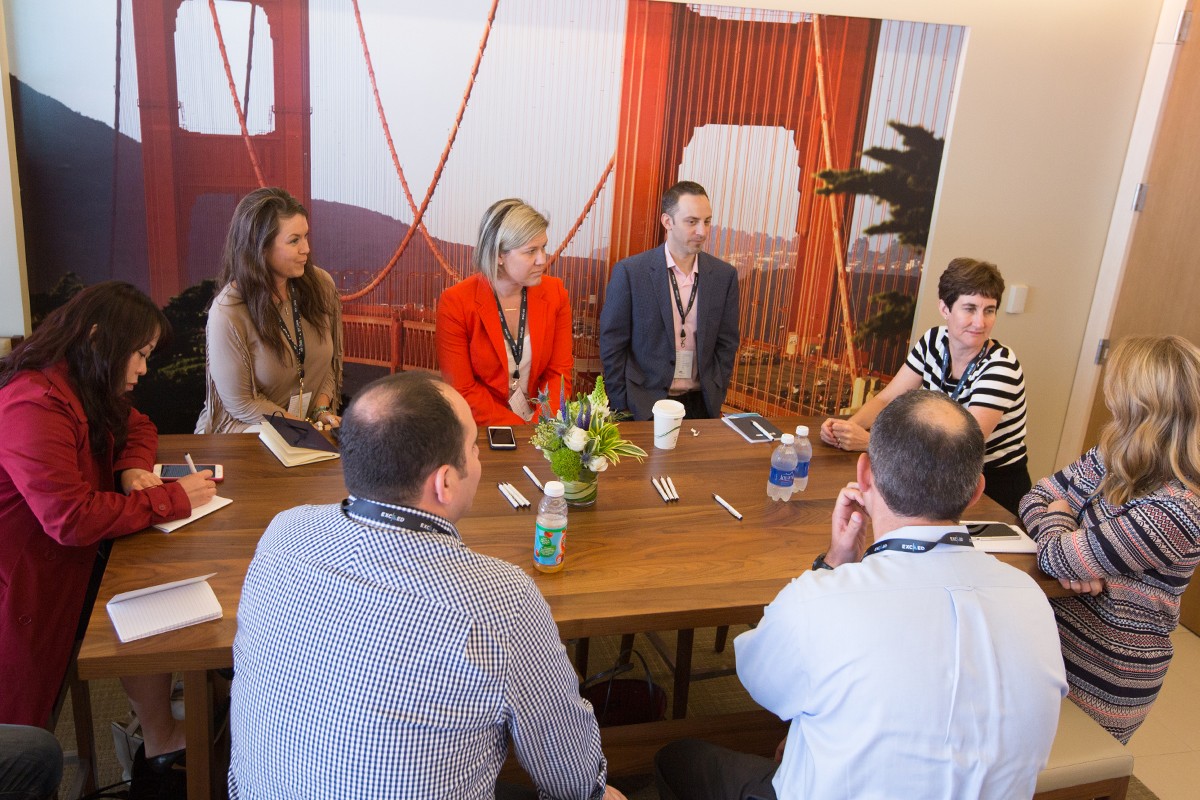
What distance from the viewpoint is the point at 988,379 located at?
280cm

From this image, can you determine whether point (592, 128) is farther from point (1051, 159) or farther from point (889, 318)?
point (1051, 159)

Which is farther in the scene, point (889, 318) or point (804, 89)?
point (889, 318)

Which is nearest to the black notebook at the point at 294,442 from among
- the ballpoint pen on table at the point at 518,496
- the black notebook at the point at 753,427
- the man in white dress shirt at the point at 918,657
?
the ballpoint pen on table at the point at 518,496

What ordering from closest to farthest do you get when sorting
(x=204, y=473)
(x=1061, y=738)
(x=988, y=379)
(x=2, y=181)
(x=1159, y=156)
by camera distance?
(x=1061, y=738) < (x=204, y=473) < (x=988, y=379) < (x=2, y=181) < (x=1159, y=156)

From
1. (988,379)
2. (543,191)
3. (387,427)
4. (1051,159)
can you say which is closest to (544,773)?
(387,427)

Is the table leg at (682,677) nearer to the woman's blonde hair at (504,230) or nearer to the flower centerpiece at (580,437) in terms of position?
the flower centerpiece at (580,437)

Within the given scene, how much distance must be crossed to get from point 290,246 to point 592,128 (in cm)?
132

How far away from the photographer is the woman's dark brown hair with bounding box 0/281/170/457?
1.97 m

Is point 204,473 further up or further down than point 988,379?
further down

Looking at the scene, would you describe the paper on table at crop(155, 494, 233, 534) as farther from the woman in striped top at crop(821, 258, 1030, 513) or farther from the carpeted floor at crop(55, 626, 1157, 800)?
the woman in striped top at crop(821, 258, 1030, 513)

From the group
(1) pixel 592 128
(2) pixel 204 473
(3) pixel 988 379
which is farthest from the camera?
(1) pixel 592 128

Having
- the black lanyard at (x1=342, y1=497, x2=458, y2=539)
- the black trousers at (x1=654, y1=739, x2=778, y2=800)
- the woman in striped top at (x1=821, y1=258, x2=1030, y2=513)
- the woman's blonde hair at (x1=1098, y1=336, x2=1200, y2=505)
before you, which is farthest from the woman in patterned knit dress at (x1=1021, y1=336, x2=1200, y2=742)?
the black lanyard at (x1=342, y1=497, x2=458, y2=539)

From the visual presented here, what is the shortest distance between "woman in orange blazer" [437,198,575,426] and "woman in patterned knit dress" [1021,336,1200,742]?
176 cm

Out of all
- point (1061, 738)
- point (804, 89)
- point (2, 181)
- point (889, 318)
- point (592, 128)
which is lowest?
point (1061, 738)
